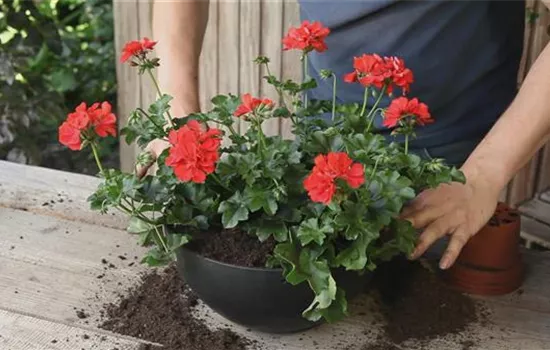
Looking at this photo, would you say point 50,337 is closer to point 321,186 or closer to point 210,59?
point 321,186

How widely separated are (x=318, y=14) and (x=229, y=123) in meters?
0.47

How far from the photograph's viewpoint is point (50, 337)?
1.12 meters

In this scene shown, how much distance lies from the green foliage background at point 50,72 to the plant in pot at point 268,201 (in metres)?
1.85

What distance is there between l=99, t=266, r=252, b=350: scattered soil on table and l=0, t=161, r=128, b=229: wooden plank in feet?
0.75

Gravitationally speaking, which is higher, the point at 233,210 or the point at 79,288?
the point at 233,210

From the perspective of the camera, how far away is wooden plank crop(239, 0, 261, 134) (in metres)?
2.73

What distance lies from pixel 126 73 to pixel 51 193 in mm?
1564

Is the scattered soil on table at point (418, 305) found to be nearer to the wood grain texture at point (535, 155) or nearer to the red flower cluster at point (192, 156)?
the red flower cluster at point (192, 156)

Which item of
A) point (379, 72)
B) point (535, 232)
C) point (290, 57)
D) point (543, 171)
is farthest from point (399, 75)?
point (290, 57)

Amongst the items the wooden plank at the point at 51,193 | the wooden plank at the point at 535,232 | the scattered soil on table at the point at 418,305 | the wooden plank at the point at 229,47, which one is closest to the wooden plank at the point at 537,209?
the wooden plank at the point at 535,232

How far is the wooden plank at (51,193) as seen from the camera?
146cm

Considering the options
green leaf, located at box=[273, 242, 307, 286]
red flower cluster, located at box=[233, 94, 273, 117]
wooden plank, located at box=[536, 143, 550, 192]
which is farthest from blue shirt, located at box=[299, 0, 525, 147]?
wooden plank, located at box=[536, 143, 550, 192]

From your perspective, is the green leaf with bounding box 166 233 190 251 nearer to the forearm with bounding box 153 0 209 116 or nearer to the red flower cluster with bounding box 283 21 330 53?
the red flower cluster with bounding box 283 21 330 53

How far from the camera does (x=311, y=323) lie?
3.64 feet
